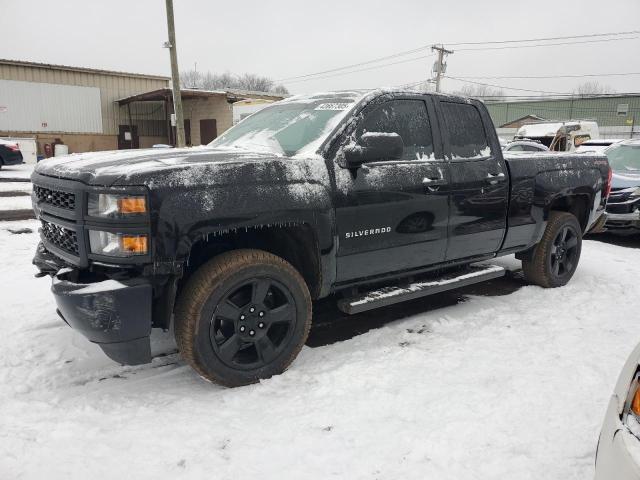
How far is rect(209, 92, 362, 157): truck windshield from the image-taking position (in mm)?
3480

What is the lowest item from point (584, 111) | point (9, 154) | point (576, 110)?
point (9, 154)

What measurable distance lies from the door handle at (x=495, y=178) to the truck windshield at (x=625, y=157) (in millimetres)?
5987

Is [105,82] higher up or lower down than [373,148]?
higher up

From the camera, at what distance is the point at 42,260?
3.24 metres

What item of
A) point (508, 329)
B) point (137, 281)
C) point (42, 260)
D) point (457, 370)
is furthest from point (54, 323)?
point (508, 329)

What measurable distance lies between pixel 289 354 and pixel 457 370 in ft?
3.77

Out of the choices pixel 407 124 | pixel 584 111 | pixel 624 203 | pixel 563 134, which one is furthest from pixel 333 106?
pixel 584 111

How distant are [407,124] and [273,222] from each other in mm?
1527

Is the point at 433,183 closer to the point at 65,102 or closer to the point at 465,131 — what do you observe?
the point at 465,131

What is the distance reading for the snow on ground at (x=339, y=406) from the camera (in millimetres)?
2355

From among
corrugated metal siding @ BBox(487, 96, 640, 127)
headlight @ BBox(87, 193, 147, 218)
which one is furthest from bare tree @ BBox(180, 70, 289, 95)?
headlight @ BBox(87, 193, 147, 218)

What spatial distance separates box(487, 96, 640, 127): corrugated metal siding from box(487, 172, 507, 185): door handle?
4498cm

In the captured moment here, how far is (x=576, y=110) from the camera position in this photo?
53625mm

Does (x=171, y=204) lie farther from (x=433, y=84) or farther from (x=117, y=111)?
(x=433, y=84)
